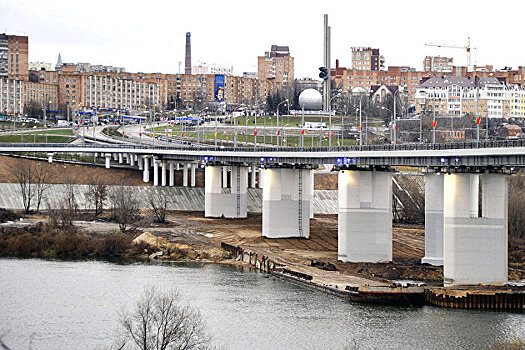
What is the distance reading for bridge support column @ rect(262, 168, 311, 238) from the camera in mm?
97875

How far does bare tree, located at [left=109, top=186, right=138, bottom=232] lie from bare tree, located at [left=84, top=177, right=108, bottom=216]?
0.97 metres

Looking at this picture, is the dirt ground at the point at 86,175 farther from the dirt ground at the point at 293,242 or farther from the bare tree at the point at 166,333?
the bare tree at the point at 166,333

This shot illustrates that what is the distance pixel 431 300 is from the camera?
64.1 m

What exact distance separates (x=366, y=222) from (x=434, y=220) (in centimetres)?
483

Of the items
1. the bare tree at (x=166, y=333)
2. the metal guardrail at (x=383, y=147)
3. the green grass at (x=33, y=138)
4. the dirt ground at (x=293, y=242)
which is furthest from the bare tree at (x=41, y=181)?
the bare tree at (x=166, y=333)

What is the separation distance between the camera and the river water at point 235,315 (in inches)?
2087

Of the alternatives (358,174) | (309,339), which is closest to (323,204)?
(358,174)

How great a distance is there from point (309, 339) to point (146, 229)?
149ft

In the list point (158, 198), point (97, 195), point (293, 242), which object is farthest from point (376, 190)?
point (158, 198)

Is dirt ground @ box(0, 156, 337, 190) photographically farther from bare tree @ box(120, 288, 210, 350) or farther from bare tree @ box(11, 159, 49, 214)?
bare tree @ box(120, 288, 210, 350)

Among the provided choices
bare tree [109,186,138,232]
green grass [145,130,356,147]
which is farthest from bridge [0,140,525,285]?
green grass [145,130,356,147]

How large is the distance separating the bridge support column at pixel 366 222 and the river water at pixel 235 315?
8919 mm

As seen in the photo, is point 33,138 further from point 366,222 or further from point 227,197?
point 366,222

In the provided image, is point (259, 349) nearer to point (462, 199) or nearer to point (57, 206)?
point (462, 199)
